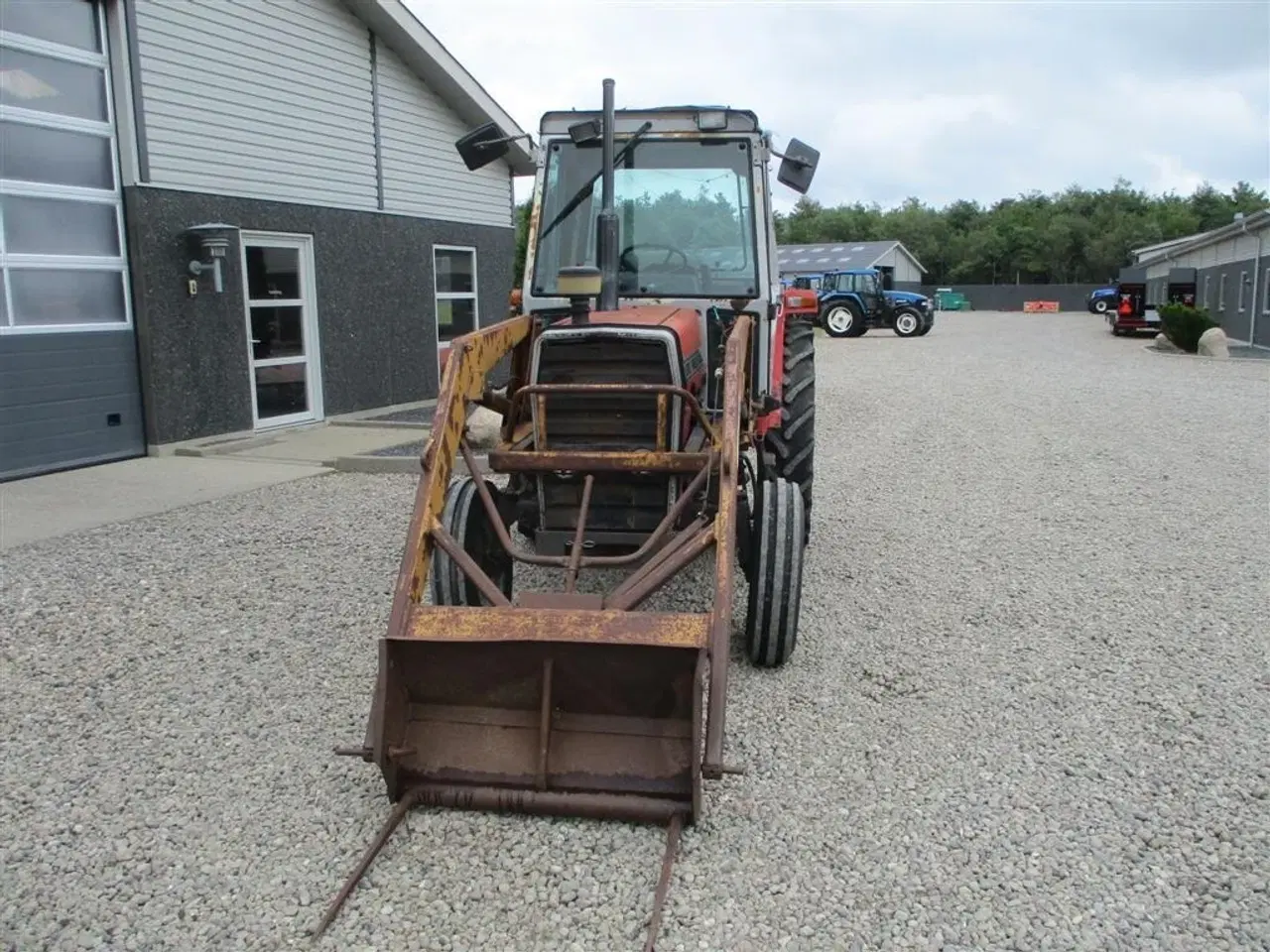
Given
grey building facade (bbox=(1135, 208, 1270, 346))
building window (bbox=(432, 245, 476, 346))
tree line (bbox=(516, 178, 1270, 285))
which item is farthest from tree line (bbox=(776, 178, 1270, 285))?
building window (bbox=(432, 245, 476, 346))

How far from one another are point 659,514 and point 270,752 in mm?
1846

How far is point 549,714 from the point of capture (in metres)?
3.42

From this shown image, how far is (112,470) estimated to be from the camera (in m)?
9.24

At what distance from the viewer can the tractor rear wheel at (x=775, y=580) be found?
4.55 metres

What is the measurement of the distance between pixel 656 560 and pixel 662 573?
5.0 inches

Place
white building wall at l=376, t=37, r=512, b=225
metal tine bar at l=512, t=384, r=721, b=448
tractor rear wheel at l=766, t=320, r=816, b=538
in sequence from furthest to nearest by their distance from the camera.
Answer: white building wall at l=376, t=37, r=512, b=225 < tractor rear wheel at l=766, t=320, r=816, b=538 < metal tine bar at l=512, t=384, r=721, b=448

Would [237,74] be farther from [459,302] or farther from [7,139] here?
[459,302]

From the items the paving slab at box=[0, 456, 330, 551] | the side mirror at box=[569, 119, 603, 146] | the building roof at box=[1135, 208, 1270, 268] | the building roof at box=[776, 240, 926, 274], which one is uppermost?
the building roof at box=[776, 240, 926, 274]

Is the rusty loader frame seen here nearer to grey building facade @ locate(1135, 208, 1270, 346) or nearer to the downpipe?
grey building facade @ locate(1135, 208, 1270, 346)

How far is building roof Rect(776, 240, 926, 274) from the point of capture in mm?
49019

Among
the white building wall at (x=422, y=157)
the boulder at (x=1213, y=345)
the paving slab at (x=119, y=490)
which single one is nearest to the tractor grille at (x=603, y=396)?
the paving slab at (x=119, y=490)

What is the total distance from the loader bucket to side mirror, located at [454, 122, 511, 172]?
9.11 feet

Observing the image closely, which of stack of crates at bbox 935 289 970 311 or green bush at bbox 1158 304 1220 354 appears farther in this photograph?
stack of crates at bbox 935 289 970 311

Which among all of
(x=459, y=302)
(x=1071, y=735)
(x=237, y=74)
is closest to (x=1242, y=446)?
(x=1071, y=735)
